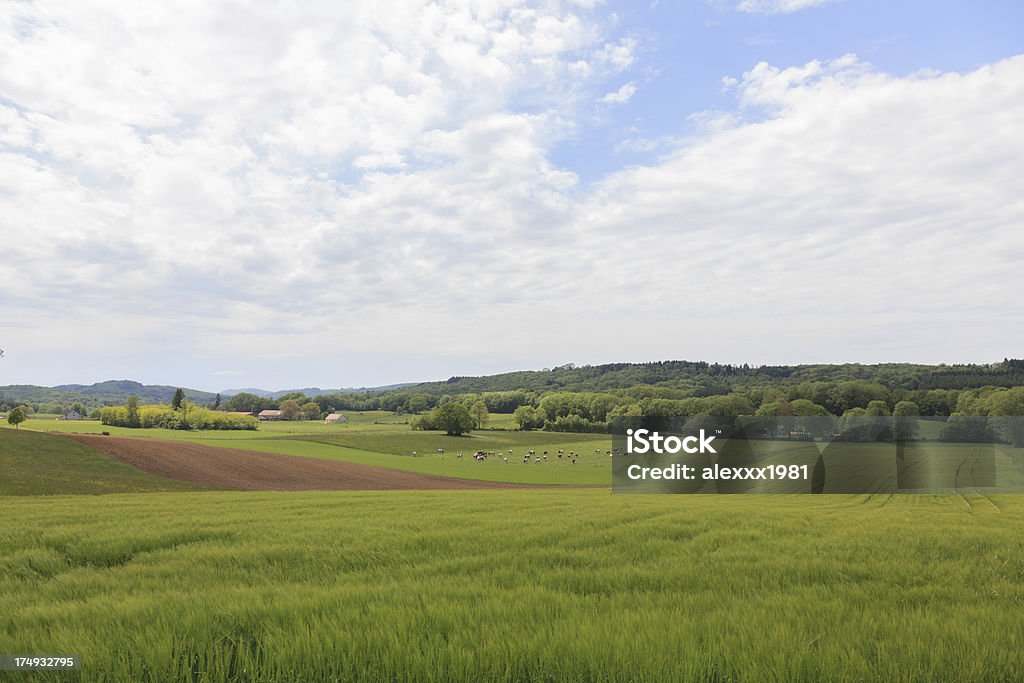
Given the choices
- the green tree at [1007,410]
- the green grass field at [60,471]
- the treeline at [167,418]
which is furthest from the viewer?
the treeline at [167,418]

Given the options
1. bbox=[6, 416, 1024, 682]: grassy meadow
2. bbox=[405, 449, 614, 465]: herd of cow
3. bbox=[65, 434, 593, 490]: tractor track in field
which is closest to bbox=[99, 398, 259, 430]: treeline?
bbox=[405, 449, 614, 465]: herd of cow

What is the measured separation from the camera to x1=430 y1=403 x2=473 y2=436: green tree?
129250 mm

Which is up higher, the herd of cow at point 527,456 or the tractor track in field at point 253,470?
the tractor track in field at point 253,470

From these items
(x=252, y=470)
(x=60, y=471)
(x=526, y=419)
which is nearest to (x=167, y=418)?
(x=526, y=419)

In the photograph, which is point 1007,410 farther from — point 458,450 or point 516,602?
point 516,602

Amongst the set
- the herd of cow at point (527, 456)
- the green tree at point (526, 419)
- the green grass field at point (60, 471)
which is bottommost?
the herd of cow at point (527, 456)

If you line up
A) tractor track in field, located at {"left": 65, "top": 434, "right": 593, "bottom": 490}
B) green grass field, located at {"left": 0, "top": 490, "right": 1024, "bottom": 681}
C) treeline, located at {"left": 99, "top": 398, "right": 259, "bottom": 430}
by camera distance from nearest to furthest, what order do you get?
1. green grass field, located at {"left": 0, "top": 490, "right": 1024, "bottom": 681}
2. tractor track in field, located at {"left": 65, "top": 434, "right": 593, "bottom": 490}
3. treeline, located at {"left": 99, "top": 398, "right": 259, "bottom": 430}

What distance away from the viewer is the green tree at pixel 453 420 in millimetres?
129250

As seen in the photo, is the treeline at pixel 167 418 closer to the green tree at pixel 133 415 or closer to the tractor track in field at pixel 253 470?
the green tree at pixel 133 415

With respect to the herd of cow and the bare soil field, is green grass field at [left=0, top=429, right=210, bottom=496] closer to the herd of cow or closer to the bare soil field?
the bare soil field

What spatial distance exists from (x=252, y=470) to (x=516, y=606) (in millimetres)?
59410

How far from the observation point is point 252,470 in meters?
55.8

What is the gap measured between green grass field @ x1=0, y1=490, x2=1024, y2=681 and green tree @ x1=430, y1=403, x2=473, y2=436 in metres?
121

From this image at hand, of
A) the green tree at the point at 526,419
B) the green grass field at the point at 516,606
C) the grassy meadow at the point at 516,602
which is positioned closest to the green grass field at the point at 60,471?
the grassy meadow at the point at 516,602
